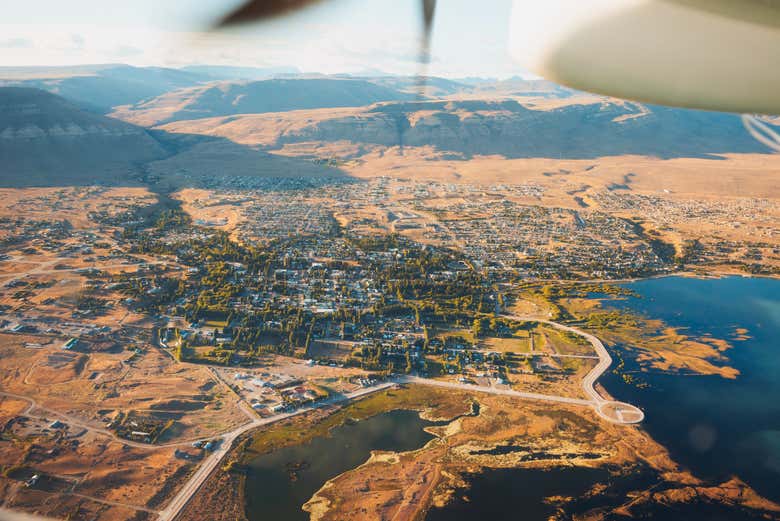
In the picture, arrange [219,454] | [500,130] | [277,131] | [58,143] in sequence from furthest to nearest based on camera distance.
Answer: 1. [500,130]
2. [277,131]
3. [58,143]
4. [219,454]

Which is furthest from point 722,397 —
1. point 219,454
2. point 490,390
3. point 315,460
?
point 219,454

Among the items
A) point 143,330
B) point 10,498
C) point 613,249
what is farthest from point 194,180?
point 10,498

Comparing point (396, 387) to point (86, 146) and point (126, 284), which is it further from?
point (86, 146)

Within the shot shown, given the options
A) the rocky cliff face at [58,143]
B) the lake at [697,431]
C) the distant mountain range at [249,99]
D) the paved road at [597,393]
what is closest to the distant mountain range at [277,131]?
the rocky cliff face at [58,143]

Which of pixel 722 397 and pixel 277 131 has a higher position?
pixel 277 131

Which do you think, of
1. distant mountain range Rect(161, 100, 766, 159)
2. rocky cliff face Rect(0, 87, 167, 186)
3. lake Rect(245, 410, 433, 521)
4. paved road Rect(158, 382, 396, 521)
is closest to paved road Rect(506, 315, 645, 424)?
lake Rect(245, 410, 433, 521)

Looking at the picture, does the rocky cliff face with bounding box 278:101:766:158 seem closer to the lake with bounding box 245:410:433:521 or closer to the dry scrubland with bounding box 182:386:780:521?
the dry scrubland with bounding box 182:386:780:521

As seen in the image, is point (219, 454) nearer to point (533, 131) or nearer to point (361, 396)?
point (361, 396)
